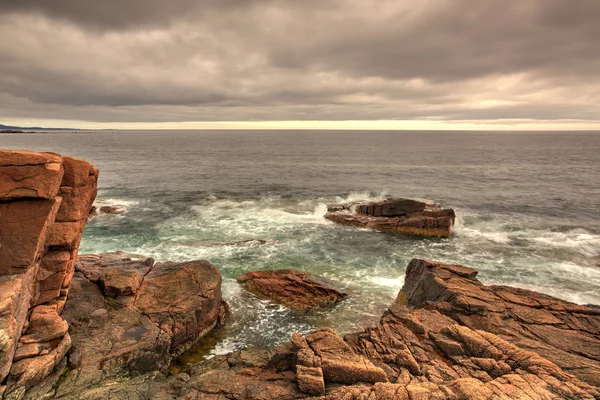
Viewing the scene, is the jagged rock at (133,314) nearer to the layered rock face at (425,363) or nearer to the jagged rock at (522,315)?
the layered rock face at (425,363)

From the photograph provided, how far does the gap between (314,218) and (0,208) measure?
34856mm

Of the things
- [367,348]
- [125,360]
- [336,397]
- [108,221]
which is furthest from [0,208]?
[108,221]


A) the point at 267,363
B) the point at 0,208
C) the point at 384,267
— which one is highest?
the point at 0,208

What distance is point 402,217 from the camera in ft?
133

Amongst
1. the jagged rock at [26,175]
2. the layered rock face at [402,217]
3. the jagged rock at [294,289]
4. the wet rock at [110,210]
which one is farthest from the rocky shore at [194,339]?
the wet rock at [110,210]

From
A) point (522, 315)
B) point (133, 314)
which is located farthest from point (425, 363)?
point (133, 314)

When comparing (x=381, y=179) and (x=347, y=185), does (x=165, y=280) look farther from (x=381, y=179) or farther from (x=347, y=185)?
(x=381, y=179)

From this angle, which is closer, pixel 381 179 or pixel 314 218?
pixel 314 218

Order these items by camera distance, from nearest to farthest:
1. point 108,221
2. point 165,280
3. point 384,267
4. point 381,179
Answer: point 165,280, point 384,267, point 108,221, point 381,179

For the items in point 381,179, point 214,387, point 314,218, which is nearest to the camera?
point 214,387

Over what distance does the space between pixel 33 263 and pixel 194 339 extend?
850cm

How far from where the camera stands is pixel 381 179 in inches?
3049

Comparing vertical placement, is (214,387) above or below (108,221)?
→ above

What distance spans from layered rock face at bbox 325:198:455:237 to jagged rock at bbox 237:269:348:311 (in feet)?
55.6
